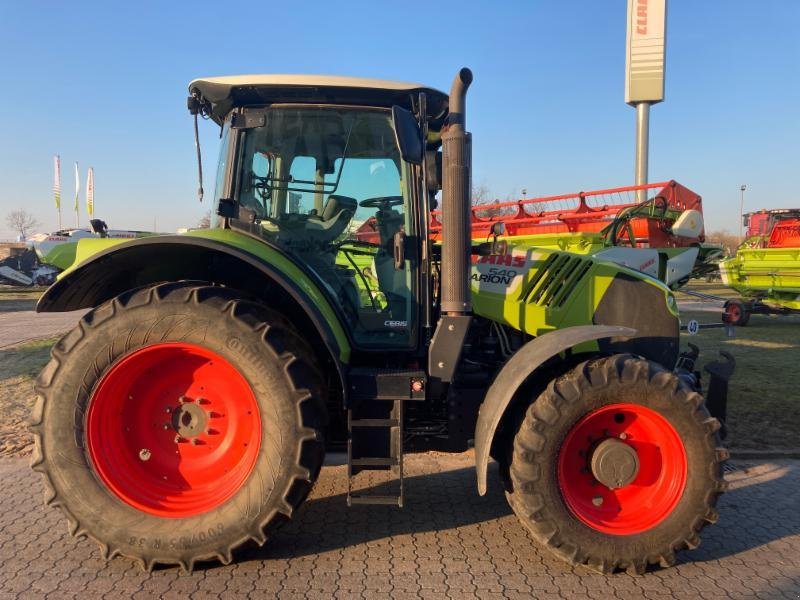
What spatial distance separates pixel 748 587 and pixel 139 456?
293 cm

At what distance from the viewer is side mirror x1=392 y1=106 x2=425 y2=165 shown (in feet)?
8.67

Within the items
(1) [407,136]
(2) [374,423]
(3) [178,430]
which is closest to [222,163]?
(1) [407,136]

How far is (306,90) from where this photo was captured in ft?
9.08

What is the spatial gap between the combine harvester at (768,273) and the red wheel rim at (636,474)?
34.0 ft

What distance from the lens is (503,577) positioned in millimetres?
2516

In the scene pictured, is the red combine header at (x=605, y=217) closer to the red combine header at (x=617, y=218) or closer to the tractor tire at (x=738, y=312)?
the red combine header at (x=617, y=218)

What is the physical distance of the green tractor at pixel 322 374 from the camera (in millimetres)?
2508

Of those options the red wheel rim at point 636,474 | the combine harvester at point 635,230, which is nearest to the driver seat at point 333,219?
the red wheel rim at point 636,474

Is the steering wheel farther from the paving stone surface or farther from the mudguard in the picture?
the paving stone surface

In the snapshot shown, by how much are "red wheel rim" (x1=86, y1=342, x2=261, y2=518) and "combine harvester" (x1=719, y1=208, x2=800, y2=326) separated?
11.7m

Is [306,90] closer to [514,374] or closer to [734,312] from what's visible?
[514,374]

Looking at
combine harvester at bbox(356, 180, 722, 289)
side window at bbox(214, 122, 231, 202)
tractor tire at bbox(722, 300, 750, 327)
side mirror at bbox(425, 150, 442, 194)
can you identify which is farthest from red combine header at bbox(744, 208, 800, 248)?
side window at bbox(214, 122, 231, 202)

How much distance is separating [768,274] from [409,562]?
13.2 meters

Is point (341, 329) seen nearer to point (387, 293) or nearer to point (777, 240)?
point (387, 293)
